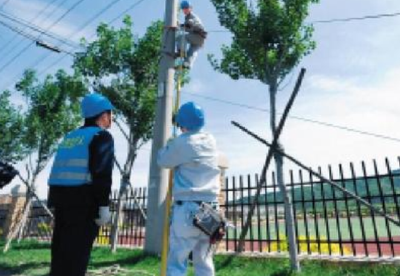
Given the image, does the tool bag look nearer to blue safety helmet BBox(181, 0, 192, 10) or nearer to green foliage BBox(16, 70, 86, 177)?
blue safety helmet BBox(181, 0, 192, 10)

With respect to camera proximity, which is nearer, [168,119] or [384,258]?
[384,258]

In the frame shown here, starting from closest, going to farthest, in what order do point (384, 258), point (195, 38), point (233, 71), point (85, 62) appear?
point (384, 258), point (195, 38), point (233, 71), point (85, 62)

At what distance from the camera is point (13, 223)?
16.0 meters

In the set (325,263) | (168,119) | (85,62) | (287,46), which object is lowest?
(325,263)

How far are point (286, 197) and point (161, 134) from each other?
9.22 ft

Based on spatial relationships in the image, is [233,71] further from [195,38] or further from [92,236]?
[92,236]

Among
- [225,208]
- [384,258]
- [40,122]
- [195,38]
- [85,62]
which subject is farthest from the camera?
[40,122]

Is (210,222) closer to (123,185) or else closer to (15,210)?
(123,185)

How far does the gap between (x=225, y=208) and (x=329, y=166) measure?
2990 millimetres

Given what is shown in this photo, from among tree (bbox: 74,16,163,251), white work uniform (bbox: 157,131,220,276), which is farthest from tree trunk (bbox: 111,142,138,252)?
white work uniform (bbox: 157,131,220,276)

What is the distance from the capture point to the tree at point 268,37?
22.8 ft

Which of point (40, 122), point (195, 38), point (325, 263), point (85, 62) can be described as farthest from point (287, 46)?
point (40, 122)

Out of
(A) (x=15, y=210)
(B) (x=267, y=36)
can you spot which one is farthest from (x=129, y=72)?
(A) (x=15, y=210)

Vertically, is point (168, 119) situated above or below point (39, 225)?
above
